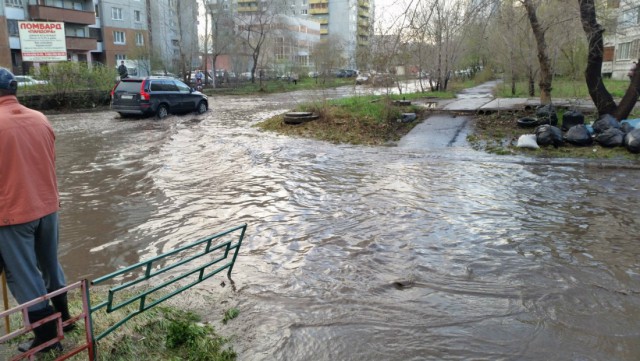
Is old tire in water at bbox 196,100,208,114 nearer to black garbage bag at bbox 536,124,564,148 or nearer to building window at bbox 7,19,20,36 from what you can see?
black garbage bag at bbox 536,124,564,148

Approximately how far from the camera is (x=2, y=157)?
3025 millimetres

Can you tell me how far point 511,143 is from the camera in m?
12.1

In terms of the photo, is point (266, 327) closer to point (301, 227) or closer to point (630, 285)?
point (301, 227)

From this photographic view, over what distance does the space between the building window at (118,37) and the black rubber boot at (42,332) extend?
54123 mm

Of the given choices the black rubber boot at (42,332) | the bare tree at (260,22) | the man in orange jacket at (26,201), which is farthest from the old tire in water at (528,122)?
the bare tree at (260,22)

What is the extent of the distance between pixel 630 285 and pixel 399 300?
7.44 ft

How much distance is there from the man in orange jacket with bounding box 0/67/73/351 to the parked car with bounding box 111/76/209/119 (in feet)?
54.1

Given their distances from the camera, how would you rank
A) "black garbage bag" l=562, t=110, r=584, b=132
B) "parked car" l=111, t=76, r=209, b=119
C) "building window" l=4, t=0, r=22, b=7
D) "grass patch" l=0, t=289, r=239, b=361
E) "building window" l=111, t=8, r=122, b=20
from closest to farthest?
"grass patch" l=0, t=289, r=239, b=361 < "black garbage bag" l=562, t=110, r=584, b=132 < "parked car" l=111, t=76, r=209, b=119 < "building window" l=4, t=0, r=22, b=7 < "building window" l=111, t=8, r=122, b=20

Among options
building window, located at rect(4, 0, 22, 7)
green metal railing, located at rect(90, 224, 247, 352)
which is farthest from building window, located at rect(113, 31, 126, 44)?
green metal railing, located at rect(90, 224, 247, 352)

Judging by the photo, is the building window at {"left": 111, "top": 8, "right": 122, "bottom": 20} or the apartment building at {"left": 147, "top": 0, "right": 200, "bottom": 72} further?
the apartment building at {"left": 147, "top": 0, "right": 200, "bottom": 72}

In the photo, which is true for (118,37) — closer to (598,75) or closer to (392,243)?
(598,75)

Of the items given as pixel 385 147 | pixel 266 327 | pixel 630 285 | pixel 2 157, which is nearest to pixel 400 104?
pixel 385 147

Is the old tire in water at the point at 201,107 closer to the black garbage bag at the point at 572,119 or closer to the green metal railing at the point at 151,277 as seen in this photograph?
the black garbage bag at the point at 572,119

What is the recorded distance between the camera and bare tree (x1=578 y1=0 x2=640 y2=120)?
12273 millimetres
